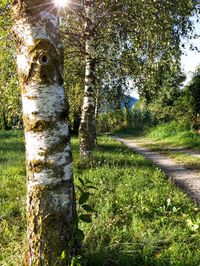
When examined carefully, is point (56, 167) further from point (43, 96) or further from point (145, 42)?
point (145, 42)

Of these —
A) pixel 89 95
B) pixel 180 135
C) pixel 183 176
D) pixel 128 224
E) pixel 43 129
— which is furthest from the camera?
pixel 180 135

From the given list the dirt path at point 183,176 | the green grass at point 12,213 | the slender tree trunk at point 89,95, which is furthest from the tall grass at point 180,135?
the green grass at point 12,213

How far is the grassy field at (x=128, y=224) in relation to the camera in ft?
13.9

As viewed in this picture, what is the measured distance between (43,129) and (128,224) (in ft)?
9.00

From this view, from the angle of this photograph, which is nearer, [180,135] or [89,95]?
[89,95]

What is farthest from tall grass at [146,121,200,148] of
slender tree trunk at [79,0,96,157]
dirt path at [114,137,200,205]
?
slender tree trunk at [79,0,96,157]

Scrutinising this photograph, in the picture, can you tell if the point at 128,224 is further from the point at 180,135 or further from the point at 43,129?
the point at 180,135

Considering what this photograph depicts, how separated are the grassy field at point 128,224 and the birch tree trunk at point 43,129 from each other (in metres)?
0.53

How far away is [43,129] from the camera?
139 inches

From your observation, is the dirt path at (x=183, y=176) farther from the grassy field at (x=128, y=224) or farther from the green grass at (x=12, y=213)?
the green grass at (x=12, y=213)

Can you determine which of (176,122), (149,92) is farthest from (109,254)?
(176,122)

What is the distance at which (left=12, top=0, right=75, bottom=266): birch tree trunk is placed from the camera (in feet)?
11.5

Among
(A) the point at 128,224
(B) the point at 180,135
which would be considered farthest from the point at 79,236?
(B) the point at 180,135

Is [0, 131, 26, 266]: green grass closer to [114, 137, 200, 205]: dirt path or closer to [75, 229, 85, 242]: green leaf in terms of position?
[75, 229, 85, 242]: green leaf
